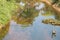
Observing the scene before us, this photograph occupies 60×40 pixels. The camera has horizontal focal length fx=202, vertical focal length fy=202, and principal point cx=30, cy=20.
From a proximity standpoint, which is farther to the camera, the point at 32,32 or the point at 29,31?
the point at 29,31

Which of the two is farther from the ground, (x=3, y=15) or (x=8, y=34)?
(x=3, y=15)

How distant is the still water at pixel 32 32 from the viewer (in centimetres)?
1977

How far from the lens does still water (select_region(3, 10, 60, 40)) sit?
19.8m

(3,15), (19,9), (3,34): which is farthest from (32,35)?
(19,9)

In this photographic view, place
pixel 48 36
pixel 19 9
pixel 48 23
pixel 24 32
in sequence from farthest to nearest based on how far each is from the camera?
pixel 19 9
pixel 48 23
pixel 24 32
pixel 48 36

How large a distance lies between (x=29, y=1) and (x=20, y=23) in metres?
15.8

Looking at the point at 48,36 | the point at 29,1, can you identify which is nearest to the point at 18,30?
the point at 48,36

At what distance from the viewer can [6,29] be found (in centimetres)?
2220

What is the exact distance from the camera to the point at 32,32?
21.5m

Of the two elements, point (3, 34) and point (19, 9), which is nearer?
point (3, 34)

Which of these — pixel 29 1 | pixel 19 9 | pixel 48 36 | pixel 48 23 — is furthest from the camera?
pixel 29 1

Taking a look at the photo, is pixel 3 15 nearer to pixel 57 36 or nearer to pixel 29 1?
pixel 57 36

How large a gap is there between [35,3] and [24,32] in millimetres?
20930

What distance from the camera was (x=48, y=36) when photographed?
2016 cm
